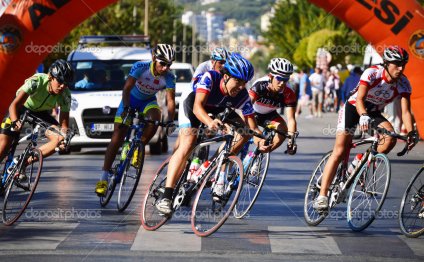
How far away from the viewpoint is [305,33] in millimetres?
106500

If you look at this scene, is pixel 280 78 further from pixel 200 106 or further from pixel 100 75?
pixel 100 75

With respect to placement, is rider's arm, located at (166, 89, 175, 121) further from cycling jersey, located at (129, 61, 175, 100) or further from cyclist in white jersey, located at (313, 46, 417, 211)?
cyclist in white jersey, located at (313, 46, 417, 211)

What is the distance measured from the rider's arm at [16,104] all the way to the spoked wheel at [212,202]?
2.20 meters

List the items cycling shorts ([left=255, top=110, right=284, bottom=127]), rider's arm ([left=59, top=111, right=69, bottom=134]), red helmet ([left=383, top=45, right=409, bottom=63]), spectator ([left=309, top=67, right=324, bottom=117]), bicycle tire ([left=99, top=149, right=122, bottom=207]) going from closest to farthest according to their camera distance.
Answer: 1. red helmet ([left=383, top=45, right=409, bottom=63])
2. rider's arm ([left=59, top=111, right=69, bottom=134])
3. bicycle tire ([left=99, top=149, right=122, bottom=207])
4. cycling shorts ([left=255, top=110, right=284, bottom=127])
5. spectator ([left=309, top=67, right=324, bottom=117])

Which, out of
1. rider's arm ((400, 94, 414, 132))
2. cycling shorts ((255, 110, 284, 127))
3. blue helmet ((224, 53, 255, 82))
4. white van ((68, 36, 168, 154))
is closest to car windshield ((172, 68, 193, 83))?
white van ((68, 36, 168, 154))

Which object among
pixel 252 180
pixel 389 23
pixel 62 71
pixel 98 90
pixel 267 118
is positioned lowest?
pixel 252 180

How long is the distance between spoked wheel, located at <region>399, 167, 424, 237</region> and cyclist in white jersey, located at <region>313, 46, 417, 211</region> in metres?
0.56

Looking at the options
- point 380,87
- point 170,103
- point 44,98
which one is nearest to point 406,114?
point 380,87

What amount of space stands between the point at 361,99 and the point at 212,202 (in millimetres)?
1712

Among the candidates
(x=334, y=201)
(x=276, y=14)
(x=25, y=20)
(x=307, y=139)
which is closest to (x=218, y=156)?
(x=334, y=201)

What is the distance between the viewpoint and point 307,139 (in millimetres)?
27188

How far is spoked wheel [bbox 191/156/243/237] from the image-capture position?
32.8ft

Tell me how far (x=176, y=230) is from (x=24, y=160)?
1734 mm

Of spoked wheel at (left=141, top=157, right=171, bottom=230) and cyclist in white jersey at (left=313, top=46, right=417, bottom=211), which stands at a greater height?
cyclist in white jersey at (left=313, top=46, right=417, bottom=211)
